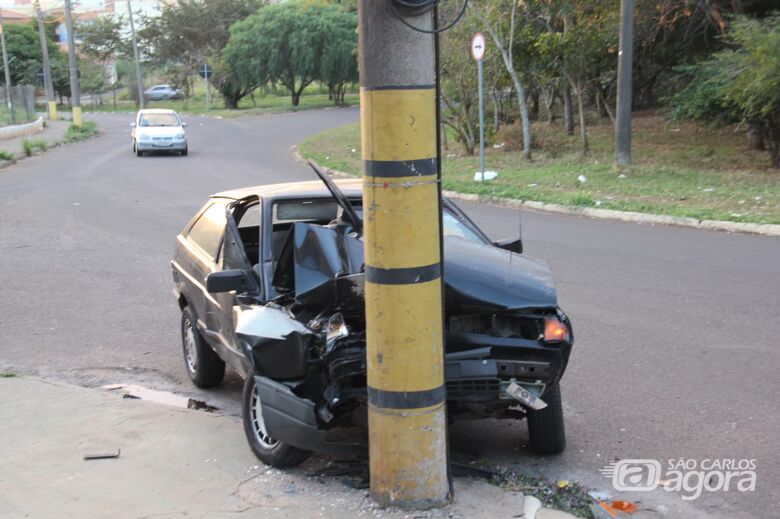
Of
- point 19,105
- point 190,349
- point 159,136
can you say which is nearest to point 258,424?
point 190,349

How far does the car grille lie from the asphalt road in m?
0.77

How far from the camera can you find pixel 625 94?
56.7ft

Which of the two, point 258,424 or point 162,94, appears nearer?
point 258,424

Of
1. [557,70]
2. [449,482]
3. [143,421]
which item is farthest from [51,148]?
[449,482]

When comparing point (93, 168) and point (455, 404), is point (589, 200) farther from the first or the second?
point (93, 168)

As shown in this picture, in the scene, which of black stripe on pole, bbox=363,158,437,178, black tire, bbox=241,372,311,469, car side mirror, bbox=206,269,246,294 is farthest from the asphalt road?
black stripe on pole, bbox=363,158,437,178

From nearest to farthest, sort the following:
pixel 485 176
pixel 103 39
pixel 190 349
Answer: pixel 190 349
pixel 485 176
pixel 103 39

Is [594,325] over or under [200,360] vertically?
under

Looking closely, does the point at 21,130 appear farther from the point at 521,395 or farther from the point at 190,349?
the point at 521,395

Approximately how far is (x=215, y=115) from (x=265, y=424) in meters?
52.9

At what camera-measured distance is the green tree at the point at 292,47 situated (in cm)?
5834

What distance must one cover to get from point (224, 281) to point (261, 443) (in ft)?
3.43

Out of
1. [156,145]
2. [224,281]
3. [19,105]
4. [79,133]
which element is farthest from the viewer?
[19,105]

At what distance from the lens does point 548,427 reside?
4.97 m
